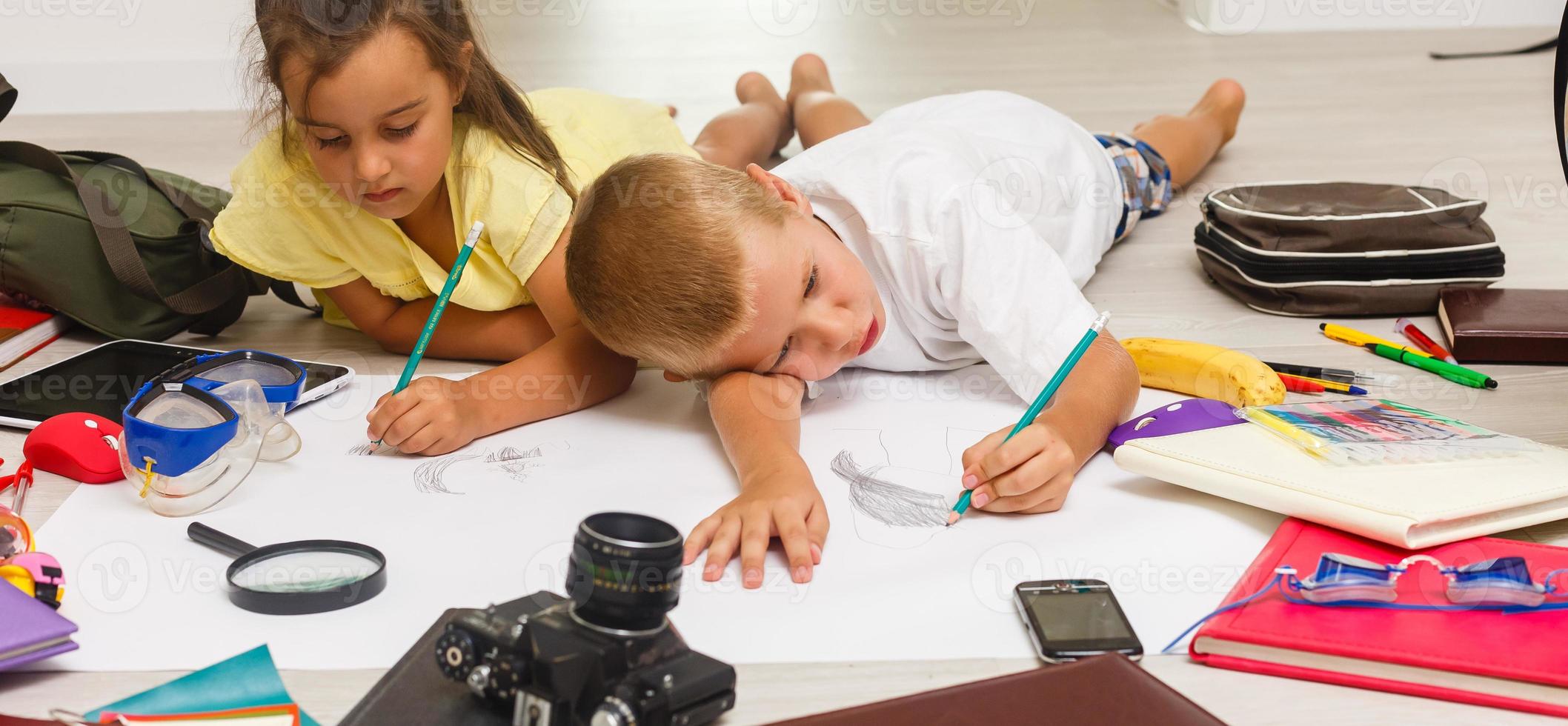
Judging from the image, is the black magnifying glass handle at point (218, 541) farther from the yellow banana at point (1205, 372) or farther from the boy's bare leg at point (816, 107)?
the boy's bare leg at point (816, 107)

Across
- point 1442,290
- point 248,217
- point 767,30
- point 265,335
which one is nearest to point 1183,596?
point 1442,290

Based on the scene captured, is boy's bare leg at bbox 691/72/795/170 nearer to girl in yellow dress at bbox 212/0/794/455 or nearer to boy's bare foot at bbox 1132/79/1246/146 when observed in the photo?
girl in yellow dress at bbox 212/0/794/455

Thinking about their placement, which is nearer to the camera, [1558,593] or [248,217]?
[1558,593]

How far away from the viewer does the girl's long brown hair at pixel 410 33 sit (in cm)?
108

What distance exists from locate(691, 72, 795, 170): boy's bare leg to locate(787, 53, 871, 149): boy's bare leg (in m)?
0.04

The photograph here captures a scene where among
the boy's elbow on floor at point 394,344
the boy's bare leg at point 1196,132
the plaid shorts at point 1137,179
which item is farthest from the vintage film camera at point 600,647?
the boy's bare leg at point 1196,132

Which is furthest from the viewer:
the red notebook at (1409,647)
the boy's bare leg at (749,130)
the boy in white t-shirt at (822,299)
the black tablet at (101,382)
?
the boy's bare leg at (749,130)

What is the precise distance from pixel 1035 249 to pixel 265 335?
949mm

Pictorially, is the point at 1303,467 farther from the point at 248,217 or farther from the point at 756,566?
the point at 248,217

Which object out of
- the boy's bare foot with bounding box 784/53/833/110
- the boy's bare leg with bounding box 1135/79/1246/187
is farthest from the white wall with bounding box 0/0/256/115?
the boy's bare leg with bounding box 1135/79/1246/187

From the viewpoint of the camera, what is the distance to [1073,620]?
775 mm

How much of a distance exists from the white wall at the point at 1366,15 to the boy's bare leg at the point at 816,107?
209cm

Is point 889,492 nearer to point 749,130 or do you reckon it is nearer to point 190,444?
point 190,444

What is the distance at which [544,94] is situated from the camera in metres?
1.57
